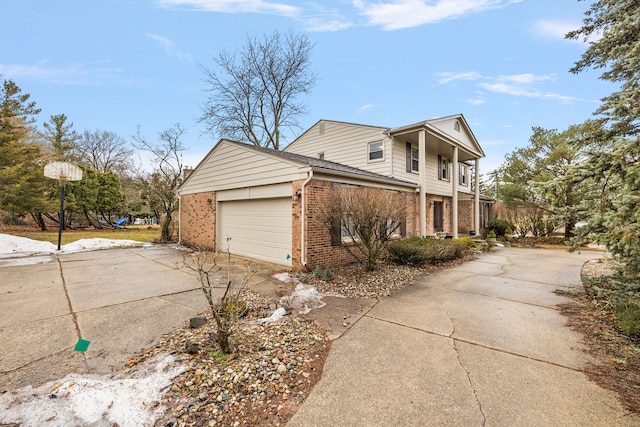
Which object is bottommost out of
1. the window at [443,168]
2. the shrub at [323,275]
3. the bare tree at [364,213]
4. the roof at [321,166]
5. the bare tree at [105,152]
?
the shrub at [323,275]

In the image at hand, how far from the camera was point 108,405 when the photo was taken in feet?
6.96

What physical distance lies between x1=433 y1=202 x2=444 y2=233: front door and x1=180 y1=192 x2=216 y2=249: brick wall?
1109 centimetres

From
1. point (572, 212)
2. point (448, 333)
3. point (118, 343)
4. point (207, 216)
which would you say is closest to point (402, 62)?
point (572, 212)

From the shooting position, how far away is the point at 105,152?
27.4 metres

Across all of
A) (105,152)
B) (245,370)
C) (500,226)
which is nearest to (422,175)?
(500,226)

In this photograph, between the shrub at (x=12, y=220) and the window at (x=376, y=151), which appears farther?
the shrub at (x=12, y=220)

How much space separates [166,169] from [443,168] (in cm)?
1547

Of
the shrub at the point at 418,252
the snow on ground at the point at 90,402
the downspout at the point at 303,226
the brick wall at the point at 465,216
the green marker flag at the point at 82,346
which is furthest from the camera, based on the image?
the brick wall at the point at 465,216

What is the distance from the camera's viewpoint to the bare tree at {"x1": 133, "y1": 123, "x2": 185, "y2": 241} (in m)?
13.6

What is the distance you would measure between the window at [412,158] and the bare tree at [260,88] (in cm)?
1082

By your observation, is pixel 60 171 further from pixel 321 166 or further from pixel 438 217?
pixel 438 217

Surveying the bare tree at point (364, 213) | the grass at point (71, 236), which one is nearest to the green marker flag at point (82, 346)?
the bare tree at point (364, 213)

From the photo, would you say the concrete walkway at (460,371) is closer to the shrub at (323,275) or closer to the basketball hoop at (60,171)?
the shrub at (323,275)

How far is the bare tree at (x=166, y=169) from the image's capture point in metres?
13.6
